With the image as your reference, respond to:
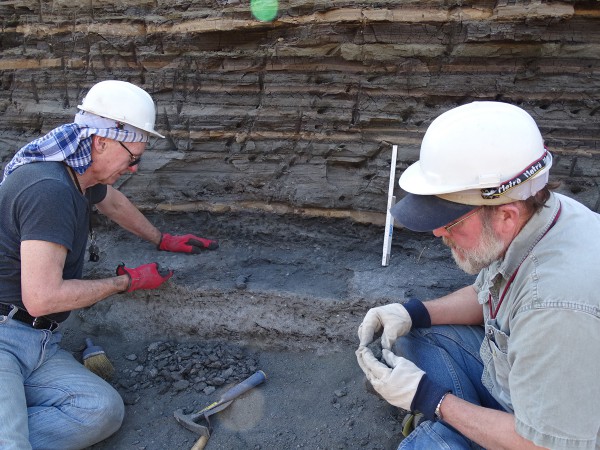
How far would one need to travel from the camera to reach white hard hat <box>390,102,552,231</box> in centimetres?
190

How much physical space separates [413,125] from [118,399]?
256 cm

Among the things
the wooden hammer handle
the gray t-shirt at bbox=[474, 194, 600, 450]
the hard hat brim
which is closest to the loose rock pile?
the wooden hammer handle

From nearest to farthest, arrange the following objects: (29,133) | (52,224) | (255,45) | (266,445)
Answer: (52,224) → (266,445) → (255,45) → (29,133)

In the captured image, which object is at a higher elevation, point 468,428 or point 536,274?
point 536,274

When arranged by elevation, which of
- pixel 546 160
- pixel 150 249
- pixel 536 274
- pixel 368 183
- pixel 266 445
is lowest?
pixel 266 445

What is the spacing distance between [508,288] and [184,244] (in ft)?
8.14

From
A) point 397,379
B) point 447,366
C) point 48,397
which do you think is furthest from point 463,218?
point 48,397

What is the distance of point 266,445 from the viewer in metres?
2.89

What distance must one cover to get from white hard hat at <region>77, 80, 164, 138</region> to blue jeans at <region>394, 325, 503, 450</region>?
1819mm

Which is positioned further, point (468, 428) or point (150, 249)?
point (150, 249)

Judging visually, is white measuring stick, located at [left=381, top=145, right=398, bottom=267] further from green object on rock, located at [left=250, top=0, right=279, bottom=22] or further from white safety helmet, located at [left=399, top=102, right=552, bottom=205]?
white safety helmet, located at [left=399, top=102, right=552, bottom=205]

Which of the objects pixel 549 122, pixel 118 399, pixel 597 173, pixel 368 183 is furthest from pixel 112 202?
pixel 597 173

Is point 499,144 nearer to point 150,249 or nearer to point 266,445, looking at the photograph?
point 266,445

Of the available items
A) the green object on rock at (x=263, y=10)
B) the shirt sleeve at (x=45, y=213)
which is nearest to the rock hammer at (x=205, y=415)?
the shirt sleeve at (x=45, y=213)
